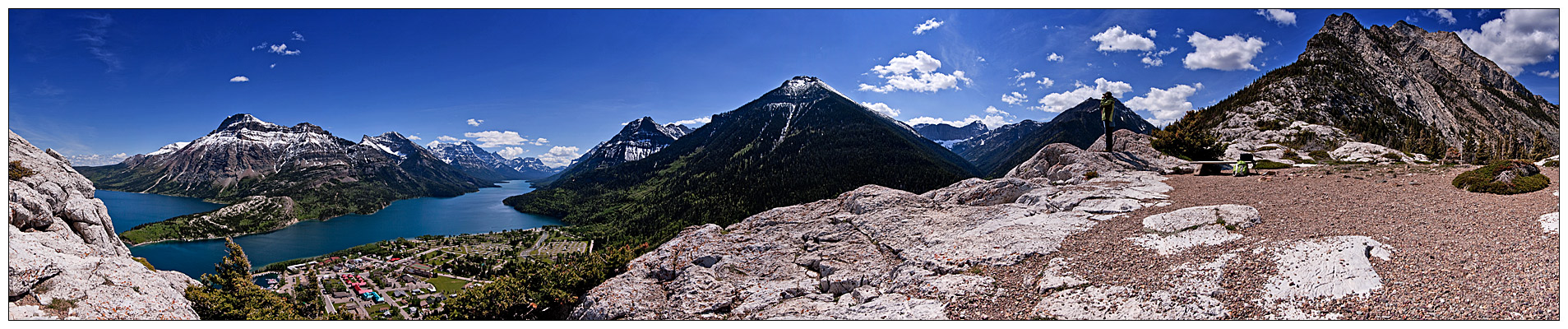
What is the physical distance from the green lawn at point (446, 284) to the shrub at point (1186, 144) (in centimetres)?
8853

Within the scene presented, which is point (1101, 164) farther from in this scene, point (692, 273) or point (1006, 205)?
point (692, 273)

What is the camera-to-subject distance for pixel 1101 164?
21.8 m

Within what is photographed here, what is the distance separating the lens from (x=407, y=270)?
8975cm

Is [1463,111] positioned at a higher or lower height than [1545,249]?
higher

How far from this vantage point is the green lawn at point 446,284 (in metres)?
78.0

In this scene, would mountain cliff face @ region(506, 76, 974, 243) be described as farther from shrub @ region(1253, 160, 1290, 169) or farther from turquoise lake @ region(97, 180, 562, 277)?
shrub @ region(1253, 160, 1290, 169)

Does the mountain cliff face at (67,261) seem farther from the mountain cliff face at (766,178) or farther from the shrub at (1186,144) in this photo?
the mountain cliff face at (766,178)

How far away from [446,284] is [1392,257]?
100474 millimetres

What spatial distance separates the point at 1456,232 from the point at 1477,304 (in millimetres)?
3796

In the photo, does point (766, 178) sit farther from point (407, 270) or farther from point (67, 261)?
point (67, 261)

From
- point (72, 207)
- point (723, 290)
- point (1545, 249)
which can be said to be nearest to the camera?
point (1545, 249)

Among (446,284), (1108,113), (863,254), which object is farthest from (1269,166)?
(446,284)

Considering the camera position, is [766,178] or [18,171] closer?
[18,171]
